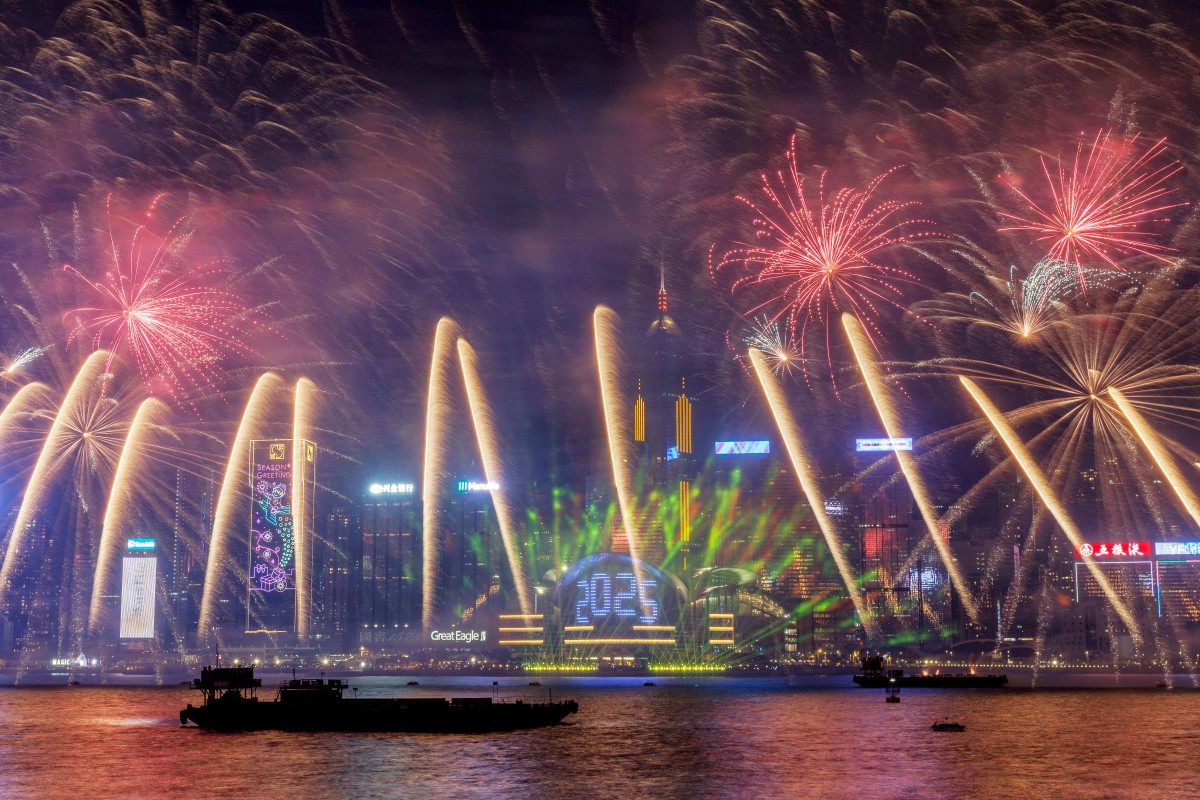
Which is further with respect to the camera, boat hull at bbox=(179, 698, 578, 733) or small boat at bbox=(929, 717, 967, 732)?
boat hull at bbox=(179, 698, 578, 733)

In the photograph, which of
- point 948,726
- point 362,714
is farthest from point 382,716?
point 948,726

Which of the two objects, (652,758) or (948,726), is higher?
(948,726)

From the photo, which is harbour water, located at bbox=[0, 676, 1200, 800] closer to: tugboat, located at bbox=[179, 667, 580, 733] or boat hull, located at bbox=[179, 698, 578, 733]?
boat hull, located at bbox=[179, 698, 578, 733]

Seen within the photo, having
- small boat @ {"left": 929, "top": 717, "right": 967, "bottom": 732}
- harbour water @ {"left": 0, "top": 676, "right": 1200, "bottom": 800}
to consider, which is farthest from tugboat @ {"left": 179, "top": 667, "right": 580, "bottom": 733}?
small boat @ {"left": 929, "top": 717, "right": 967, "bottom": 732}

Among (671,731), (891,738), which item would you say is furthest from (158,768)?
(891,738)

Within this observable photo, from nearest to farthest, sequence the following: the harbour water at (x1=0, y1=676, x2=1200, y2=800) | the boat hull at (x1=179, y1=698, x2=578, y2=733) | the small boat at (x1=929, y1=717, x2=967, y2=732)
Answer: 1. the harbour water at (x1=0, y1=676, x2=1200, y2=800)
2. the small boat at (x1=929, y1=717, x2=967, y2=732)
3. the boat hull at (x1=179, y1=698, x2=578, y2=733)

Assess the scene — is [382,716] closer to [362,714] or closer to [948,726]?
[362,714]

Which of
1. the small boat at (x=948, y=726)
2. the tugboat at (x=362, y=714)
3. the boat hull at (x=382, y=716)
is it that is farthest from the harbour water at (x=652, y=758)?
the tugboat at (x=362, y=714)
